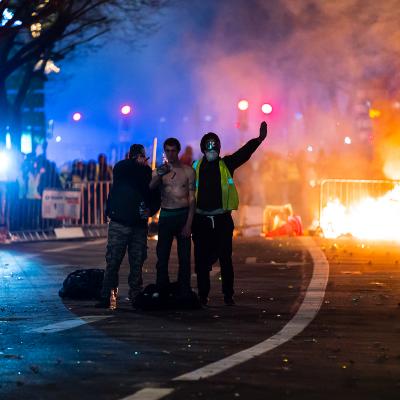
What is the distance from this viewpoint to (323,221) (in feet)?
109

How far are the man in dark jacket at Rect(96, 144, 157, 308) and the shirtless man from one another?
177 mm

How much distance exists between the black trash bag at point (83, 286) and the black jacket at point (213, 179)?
5.32 feet

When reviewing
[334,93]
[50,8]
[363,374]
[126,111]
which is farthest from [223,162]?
[334,93]

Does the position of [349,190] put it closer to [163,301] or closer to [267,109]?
[267,109]

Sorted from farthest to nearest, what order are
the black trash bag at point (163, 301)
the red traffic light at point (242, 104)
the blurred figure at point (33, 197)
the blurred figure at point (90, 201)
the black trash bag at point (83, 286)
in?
the red traffic light at point (242, 104)
the blurred figure at point (90, 201)
the blurred figure at point (33, 197)
the black trash bag at point (83, 286)
the black trash bag at point (163, 301)

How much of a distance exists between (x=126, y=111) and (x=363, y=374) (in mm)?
26802

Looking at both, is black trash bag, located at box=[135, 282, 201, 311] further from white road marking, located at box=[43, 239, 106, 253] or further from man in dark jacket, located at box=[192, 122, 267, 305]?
white road marking, located at box=[43, 239, 106, 253]

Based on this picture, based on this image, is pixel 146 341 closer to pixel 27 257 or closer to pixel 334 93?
pixel 27 257

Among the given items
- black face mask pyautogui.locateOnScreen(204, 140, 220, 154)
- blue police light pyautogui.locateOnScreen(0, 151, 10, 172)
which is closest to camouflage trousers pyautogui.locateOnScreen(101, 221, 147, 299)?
black face mask pyautogui.locateOnScreen(204, 140, 220, 154)

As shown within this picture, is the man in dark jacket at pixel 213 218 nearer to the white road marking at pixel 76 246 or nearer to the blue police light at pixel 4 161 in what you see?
the white road marking at pixel 76 246

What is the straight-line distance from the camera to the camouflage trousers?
554 inches

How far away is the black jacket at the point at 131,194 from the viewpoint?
1399 cm

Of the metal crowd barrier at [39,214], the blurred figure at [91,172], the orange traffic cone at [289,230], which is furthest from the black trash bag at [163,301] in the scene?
the blurred figure at [91,172]

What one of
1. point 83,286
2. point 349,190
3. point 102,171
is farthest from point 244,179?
point 83,286
